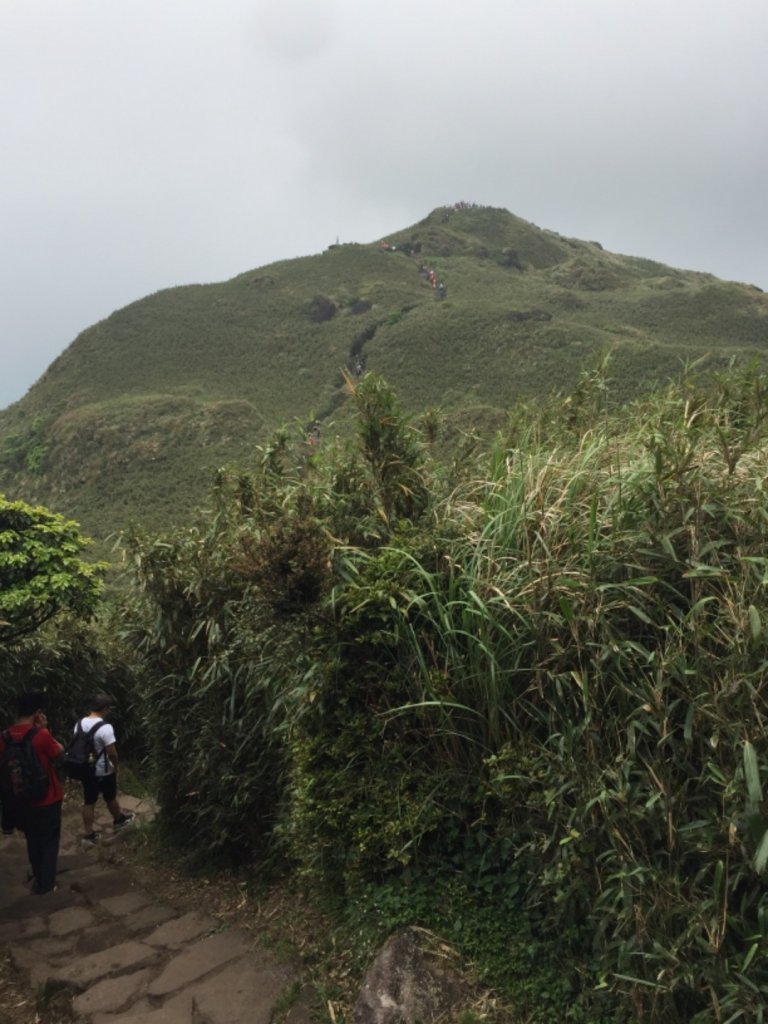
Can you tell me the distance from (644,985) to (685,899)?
31 centimetres

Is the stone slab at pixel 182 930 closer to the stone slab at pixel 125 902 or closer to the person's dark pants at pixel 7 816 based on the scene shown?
the stone slab at pixel 125 902

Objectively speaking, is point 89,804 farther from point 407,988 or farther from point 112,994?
point 407,988

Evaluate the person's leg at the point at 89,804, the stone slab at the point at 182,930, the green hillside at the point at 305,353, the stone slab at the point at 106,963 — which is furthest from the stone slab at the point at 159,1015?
the green hillside at the point at 305,353

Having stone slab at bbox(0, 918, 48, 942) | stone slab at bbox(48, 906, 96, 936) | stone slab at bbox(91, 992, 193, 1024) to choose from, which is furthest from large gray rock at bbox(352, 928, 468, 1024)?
stone slab at bbox(0, 918, 48, 942)

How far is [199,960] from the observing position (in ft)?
12.8

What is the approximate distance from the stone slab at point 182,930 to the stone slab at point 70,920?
56 cm

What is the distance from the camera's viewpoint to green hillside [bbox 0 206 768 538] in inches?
1667

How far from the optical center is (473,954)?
2.99m

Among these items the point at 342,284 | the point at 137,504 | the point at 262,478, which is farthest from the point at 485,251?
the point at 262,478

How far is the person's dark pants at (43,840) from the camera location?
503 cm

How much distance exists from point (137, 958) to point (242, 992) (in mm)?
853

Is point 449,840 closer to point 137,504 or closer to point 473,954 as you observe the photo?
point 473,954

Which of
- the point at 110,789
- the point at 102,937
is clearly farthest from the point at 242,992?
the point at 110,789

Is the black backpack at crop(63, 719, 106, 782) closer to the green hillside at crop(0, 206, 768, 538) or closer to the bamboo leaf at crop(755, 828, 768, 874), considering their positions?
the bamboo leaf at crop(755, 828, 768, 874)
